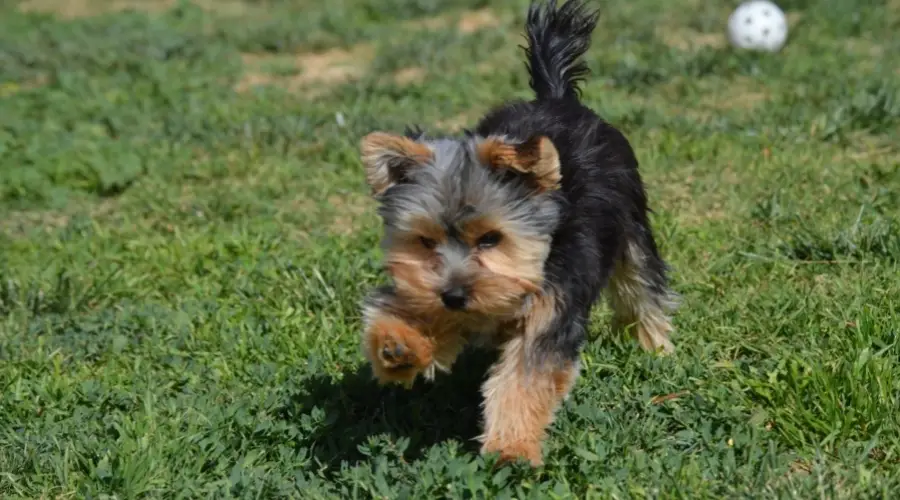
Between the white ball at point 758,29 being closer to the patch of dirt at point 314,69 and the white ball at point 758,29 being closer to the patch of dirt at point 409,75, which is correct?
the patch of dirt at point 409,75

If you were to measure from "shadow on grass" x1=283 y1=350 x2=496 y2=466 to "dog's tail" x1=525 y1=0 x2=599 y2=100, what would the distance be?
50.2 inches

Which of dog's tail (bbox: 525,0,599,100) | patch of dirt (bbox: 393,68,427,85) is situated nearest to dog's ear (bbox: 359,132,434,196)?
dog's tail (bbox: 525,0,599,100)

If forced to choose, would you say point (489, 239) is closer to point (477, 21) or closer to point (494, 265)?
point (494, 265)

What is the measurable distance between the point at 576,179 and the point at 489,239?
0.54 meters

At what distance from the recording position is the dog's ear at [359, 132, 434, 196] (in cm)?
420

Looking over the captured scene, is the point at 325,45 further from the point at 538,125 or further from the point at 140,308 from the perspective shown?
the point at 538,125

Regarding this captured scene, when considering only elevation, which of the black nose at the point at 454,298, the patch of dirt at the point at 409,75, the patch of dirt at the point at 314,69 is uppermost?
the black nose at the point at 454,298

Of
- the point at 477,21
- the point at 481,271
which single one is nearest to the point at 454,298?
the point at 481,271

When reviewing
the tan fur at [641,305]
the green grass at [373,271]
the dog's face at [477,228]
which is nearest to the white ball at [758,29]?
the green grass at [373,271]

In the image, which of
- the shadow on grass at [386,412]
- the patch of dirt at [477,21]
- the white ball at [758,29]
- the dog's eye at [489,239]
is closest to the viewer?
the dog's eye at [489,239]

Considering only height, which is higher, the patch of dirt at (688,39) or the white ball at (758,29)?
the white ball at (758,29)

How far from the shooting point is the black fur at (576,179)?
166 inches

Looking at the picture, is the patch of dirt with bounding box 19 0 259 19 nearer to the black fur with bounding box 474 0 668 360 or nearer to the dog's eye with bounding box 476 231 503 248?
the black fur with bounding box 474 0 668 360

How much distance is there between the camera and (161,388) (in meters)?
5.10
